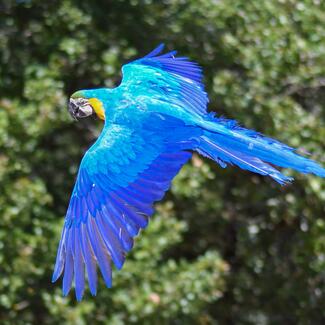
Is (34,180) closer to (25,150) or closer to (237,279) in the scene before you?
(25,150)

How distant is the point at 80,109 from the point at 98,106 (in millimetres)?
101

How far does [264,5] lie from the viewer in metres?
3.83

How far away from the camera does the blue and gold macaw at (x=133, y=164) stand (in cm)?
241

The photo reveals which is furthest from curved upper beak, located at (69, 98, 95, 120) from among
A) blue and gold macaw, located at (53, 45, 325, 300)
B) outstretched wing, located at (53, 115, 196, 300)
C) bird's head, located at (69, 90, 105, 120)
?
outstretched wing, located at (53, 115, 196, 300)

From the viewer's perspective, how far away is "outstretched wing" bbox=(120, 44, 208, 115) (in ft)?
9.32

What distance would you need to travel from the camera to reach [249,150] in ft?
8.09

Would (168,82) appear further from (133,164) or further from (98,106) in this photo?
(133,164)

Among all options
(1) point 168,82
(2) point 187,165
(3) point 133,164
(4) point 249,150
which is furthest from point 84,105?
(2) point 187,165

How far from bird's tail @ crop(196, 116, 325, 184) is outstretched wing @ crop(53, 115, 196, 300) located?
0.08 m

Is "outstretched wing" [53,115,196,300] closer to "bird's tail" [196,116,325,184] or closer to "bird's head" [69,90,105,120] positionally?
"bird's tail" [196,116,325,184]

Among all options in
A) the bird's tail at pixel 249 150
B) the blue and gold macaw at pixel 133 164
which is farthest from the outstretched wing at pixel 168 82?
the bird's tail at pixel 249 150

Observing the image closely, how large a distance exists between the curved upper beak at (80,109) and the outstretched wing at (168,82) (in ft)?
0.41

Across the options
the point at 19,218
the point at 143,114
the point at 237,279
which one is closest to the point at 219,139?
the point at 143,114

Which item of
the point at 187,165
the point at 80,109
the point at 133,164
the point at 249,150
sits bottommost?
the point at 187,165
